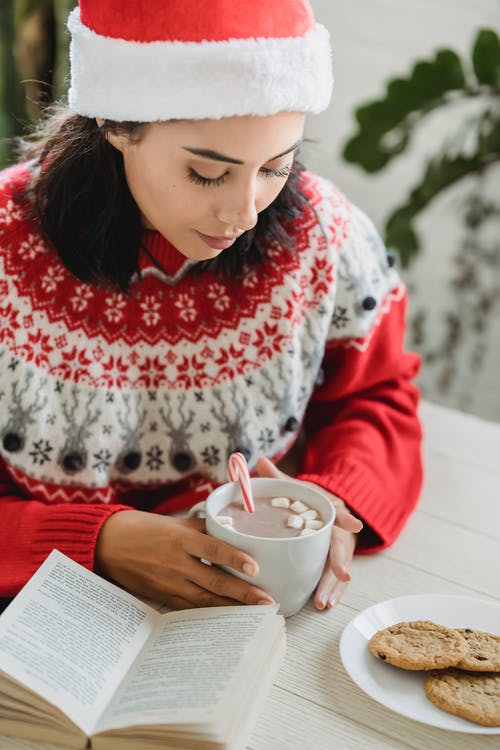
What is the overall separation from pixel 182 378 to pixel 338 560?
1.01 ft

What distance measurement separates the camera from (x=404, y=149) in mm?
1933

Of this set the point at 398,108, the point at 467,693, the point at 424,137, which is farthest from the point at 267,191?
the point at 424,137

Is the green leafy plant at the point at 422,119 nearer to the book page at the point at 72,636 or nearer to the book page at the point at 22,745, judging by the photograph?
the book page at the point at 72,636

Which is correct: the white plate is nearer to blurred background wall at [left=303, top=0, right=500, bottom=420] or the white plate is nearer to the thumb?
the thumb

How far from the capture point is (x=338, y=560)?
99cm

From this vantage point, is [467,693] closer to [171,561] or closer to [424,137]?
[171,561]

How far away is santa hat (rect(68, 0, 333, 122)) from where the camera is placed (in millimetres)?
819

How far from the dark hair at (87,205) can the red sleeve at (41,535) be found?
28cm

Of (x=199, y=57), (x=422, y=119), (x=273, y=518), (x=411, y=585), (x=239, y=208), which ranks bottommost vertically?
(x=411, y=585)

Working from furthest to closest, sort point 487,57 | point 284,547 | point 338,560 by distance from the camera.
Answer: point 487,57 < point 338,560 < point 284,547

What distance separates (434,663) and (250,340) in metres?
0.48

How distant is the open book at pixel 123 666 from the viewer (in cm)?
75

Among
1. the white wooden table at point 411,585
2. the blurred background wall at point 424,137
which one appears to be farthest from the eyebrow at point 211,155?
the blurred background wall at point 424,137

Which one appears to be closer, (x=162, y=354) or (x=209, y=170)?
(x=209, y=170)
